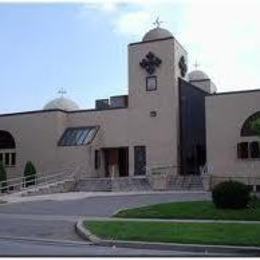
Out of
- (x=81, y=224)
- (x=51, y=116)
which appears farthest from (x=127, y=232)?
(x=51, y=116)

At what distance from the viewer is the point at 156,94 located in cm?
4556

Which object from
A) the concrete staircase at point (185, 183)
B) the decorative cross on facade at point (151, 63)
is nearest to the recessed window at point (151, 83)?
the decorative cross on facade at point (151, 63)

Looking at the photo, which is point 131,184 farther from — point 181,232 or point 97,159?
point 181,232

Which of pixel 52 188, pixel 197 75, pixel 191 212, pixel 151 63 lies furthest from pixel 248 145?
pixel 197 75

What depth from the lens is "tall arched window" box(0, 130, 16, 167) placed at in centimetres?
4944

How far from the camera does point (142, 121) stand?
150 feet

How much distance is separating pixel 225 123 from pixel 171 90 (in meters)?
6.21

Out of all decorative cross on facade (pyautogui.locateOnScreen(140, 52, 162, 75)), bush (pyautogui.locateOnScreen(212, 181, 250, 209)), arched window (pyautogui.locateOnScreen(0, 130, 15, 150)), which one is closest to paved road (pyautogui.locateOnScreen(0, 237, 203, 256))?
bush (pyautogui.locateOnScreen(212, 181, 250, 209))

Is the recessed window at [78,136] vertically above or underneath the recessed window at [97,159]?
above

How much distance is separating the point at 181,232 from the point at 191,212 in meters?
5.73

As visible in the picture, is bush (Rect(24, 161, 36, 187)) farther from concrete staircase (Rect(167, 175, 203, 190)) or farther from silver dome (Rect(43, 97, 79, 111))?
silver dome (Rect(43, 97, 79, 111))

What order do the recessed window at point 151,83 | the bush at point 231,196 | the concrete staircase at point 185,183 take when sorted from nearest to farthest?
the bush at point 231,196 → the concrete staircase at point 185,183 → the recessed window at point 151,83

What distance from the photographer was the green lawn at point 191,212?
21.6m

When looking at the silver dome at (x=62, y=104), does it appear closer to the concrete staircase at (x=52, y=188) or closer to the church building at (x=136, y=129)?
the church building at (x=136, y=129)
